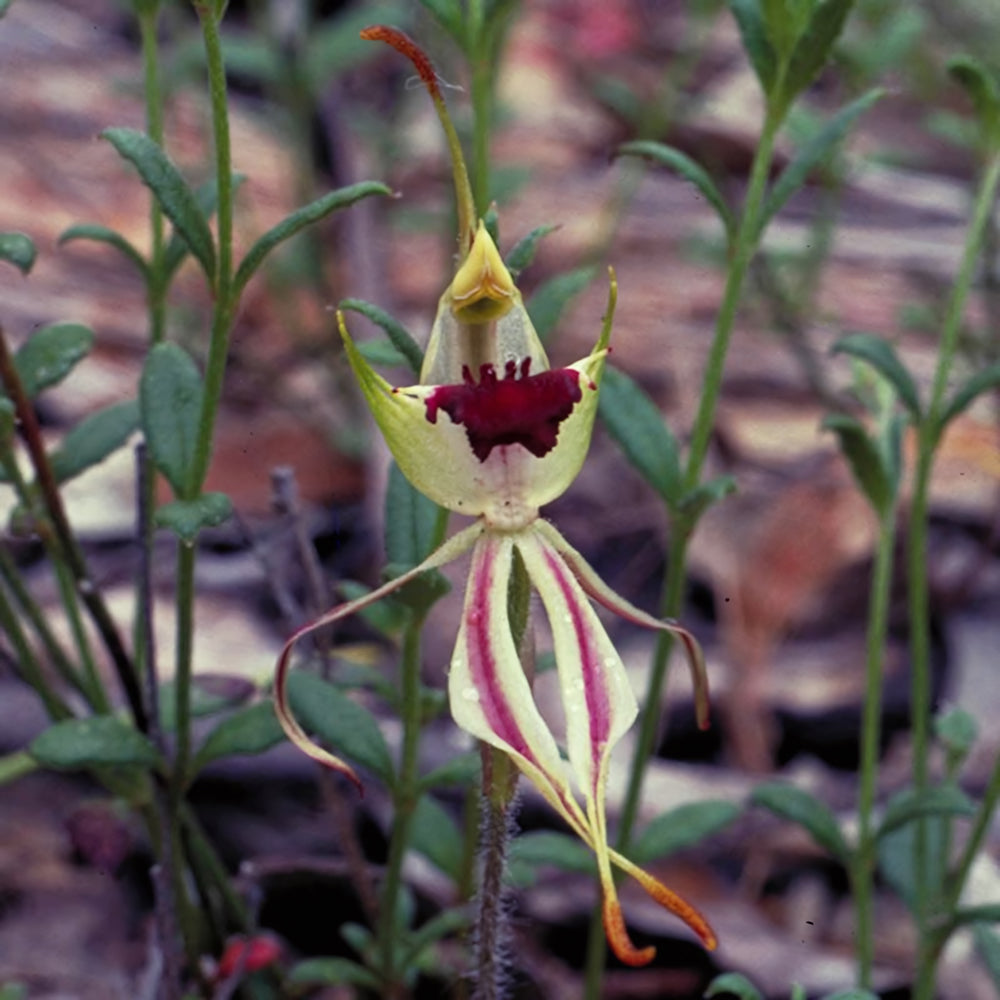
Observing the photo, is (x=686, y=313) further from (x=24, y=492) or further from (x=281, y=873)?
(x=24, y=492)

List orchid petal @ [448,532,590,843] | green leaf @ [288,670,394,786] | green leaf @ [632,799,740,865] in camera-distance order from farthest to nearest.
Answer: green leaf @ [632,799,740,865]
green leaf @ [288,670,394,786]
orchid petal @ [448,532,590,843]

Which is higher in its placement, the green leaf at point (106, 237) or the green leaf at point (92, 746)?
the green leaf at point (106, 237)

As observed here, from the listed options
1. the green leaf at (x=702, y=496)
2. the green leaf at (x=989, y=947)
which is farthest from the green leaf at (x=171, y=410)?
the green leaf at (x=989, y=947)

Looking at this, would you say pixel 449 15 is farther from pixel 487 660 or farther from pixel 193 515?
pixel 487 660

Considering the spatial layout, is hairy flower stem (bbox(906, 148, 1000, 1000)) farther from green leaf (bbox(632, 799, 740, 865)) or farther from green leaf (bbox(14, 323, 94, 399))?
green leaf (bbox(14, 323, 94, 399))

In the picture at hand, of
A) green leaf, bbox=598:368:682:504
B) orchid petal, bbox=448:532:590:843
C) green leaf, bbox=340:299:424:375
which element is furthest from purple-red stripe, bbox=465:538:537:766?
green leaf, bbox=598:368:682:504

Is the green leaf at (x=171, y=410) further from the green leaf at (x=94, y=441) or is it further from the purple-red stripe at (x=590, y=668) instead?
the purple-red stripe at (x=590, y=668)

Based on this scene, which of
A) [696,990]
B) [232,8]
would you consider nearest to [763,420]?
[696,990]
